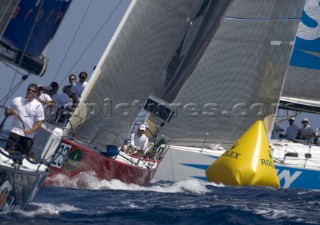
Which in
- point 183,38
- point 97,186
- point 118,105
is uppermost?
point 183,38

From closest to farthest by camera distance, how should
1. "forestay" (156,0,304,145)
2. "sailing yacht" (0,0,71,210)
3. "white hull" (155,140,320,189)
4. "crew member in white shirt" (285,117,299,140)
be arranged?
"sailing yacht" (0,0,71,210)
"white hull" (155,140,320,189)
"forestay" (156,0,304,145)
"crew member in white shirt" (285,117,299,140)

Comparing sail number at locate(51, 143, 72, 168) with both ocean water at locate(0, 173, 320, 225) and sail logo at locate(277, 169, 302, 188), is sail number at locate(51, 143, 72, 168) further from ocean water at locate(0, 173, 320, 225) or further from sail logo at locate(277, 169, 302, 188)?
sail logo at locate(277, 169, 302, 188)

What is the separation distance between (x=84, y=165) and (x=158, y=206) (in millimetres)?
1977

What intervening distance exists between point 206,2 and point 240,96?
162 inches

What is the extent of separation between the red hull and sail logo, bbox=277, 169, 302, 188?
5.16 m

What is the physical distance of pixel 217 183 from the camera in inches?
683

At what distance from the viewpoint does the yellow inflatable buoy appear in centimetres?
1681

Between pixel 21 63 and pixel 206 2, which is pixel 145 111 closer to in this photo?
pixel 206 2

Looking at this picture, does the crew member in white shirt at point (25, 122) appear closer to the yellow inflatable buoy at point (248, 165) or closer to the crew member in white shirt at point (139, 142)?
the crew member in white shirt at point (139, 142)

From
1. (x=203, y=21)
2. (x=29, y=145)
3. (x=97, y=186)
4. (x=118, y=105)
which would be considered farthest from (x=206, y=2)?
(x=29, y=145)

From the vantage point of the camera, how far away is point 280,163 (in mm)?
19859

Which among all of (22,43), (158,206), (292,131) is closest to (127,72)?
(158,206)

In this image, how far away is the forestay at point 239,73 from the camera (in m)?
19.3

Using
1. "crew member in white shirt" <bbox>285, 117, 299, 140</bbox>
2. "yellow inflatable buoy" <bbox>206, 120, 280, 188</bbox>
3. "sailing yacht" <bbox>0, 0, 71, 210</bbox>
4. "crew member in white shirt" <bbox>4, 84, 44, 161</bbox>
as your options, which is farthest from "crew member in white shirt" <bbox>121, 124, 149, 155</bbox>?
"sailing yacht" <bbox>0, 0, 71, 210</bbox>
